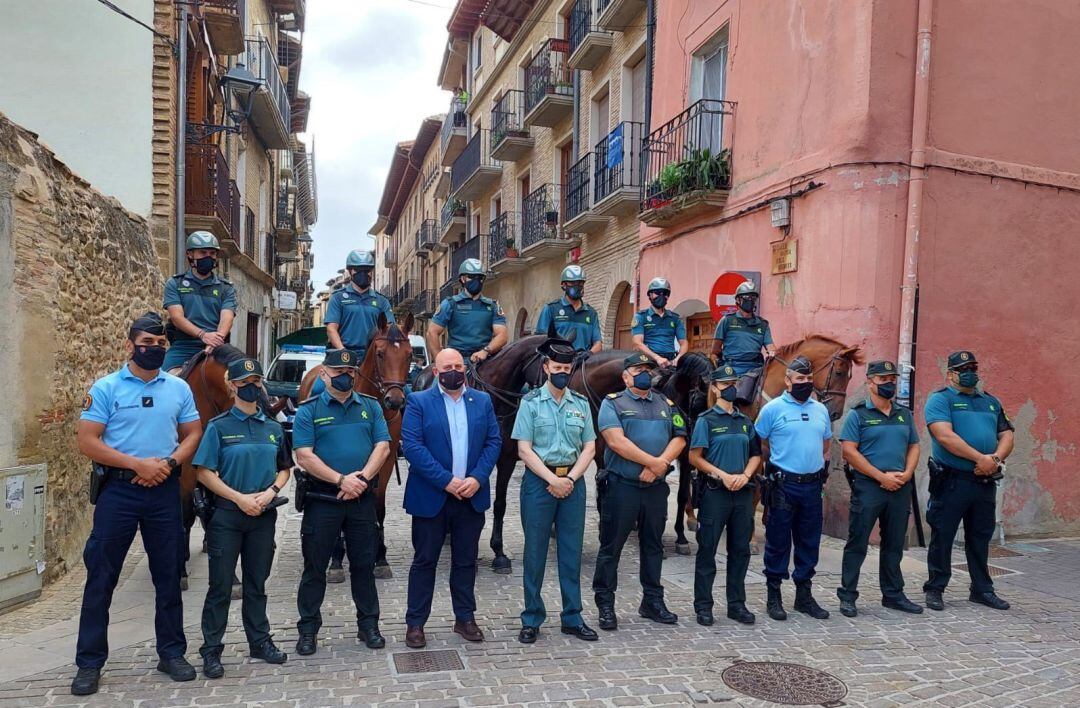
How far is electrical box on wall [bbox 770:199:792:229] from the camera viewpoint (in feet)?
32.0

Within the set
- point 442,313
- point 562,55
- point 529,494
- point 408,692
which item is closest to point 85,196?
point 442,313

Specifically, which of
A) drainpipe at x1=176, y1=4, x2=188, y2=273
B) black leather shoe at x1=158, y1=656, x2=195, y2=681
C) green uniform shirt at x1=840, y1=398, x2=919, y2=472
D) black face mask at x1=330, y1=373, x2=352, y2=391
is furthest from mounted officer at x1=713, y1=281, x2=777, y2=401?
drainpipe at x1=176, y1=4, x2=188, y2=273

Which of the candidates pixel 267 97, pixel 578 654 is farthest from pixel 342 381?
pixel 267 97

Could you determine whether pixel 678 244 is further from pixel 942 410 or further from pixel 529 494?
pixel 529 494

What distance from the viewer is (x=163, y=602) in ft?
15.4

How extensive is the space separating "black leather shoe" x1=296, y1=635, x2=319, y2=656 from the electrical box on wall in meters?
7.35

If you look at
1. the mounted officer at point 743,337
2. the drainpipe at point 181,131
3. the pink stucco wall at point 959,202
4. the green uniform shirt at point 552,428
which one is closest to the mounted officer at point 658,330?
the mounted officer at point 743,337

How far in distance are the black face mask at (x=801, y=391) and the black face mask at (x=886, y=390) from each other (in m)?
0.58

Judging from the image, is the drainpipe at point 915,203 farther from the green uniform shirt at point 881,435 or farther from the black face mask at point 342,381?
the black face mask at point 342,381

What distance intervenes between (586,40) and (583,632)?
14079 millimetres

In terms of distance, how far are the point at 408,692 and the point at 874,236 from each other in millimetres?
6775

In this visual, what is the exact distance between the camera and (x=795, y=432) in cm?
612

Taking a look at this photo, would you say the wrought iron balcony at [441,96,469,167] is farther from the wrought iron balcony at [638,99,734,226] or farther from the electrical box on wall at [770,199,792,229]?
the electrical box on wall at [770,199,792,229]

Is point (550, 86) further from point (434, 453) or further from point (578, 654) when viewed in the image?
point (578, 654)
